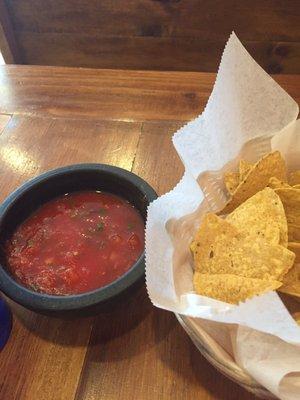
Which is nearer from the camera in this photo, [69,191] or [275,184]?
[275,184]

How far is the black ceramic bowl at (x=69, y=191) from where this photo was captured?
716 mm

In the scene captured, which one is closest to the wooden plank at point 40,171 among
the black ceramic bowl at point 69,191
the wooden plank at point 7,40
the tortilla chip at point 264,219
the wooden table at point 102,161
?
the wooden table at point 102,161

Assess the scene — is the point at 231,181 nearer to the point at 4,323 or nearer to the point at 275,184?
the point at 275,184

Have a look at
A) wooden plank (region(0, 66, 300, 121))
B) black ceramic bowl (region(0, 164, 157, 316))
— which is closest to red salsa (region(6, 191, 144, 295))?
black ceramic bowl (region(0, 164, 157, 316))

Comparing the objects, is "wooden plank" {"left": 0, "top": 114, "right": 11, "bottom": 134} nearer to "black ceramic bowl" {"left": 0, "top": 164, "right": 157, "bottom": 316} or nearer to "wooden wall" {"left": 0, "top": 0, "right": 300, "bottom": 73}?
"black ceramic bowl" {"left": 0, "top": 164, "right": 157, "bottom": 316}

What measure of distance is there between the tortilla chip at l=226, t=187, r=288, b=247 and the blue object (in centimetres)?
47

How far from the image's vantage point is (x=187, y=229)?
0.81m

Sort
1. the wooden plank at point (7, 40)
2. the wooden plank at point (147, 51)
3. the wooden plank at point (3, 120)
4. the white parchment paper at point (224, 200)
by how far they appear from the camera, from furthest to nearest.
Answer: the wooden plank at point (7, 40) → the wooden plank at point (147, 51) → the wooden plank at point (3, 120) → the white parchment paper at point (224, 200)

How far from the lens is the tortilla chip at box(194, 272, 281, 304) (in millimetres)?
687

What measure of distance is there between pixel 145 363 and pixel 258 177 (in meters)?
0.42

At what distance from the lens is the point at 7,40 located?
2750mm

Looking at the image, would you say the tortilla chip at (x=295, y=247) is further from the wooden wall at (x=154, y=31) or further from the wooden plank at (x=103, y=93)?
the wooden wall at (x=154, y=31)

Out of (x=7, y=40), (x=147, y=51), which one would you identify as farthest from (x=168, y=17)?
(x=7, y=40)

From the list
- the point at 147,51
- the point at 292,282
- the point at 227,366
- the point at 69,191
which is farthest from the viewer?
the point at 147,51
